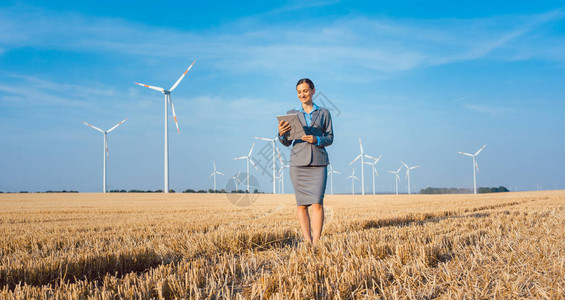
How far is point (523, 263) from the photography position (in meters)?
3.26

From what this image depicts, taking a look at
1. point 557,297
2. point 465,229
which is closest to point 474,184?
point 465,229

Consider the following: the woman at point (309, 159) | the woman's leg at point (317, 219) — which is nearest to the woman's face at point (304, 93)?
the woman at point (309, 159)

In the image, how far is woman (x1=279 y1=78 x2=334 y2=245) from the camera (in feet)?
16.8

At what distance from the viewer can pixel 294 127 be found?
16.3ft

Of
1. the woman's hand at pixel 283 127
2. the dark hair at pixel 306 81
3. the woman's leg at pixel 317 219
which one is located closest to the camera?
the woman's hand at pixel 283 127

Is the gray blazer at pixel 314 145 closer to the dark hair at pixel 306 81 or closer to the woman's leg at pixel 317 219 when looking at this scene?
the dark hair at pixel 306 81

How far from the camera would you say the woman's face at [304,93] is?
208 inches

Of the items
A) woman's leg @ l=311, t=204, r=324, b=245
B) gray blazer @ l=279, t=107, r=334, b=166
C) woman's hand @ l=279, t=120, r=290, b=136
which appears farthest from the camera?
woman's leg @ l=311, t=204, r=324, b=245

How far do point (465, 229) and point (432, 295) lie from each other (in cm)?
442

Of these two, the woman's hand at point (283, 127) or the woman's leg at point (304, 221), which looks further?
the woman's leg at point (304, 221)

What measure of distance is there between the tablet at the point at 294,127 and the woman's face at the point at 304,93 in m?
0.56

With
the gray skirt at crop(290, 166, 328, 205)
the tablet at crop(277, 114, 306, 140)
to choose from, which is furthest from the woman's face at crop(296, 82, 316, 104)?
the gray skirt at crop(290, 166, 328, 205)

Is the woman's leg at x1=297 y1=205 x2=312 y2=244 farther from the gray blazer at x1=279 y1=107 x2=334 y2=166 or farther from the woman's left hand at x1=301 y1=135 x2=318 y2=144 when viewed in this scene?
the woman's left hand at x1=301 y1=135 x2=318 y2=144

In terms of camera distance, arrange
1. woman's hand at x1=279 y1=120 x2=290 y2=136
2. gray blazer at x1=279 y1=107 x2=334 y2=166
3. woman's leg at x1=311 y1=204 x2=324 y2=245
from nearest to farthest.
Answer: woman's hand at x1=279 y1=120 x2=290 y2=136
gray blazer at x1=279 y1=107 x2=334 y2=166
woman's leg at x1=311 y1=204 x2=324 y2=245
